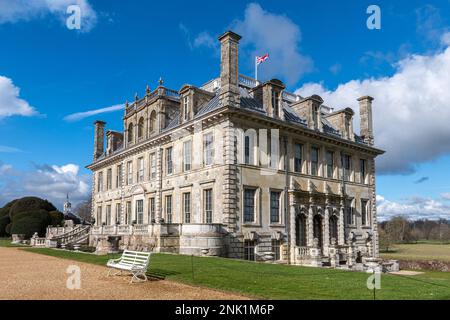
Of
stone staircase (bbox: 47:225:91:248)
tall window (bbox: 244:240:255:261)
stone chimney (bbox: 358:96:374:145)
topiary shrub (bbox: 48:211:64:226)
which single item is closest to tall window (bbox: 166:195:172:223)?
tall window (bbox: 244:240:255:261)

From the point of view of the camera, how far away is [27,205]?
5078 centimetres

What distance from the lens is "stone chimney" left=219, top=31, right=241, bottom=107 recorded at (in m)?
24.2

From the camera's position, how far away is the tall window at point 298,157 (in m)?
28.5

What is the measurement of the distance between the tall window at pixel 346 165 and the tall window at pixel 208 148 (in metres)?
12.7

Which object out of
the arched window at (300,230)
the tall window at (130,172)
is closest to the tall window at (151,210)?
the tall window at (130,172)

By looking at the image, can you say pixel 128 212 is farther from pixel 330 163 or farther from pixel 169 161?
pixel 330 163

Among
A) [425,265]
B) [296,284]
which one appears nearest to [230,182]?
[296,284]

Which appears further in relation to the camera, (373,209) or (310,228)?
(373,209)

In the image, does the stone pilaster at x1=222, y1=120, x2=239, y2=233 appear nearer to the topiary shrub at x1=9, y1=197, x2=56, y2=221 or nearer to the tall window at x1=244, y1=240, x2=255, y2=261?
the tall window at x1=244, y1=240, x2=255, y2=261

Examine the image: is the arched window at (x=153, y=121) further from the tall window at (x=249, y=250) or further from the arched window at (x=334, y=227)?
the arched window at (x=334, y=227)

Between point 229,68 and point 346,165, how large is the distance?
47.4ft
